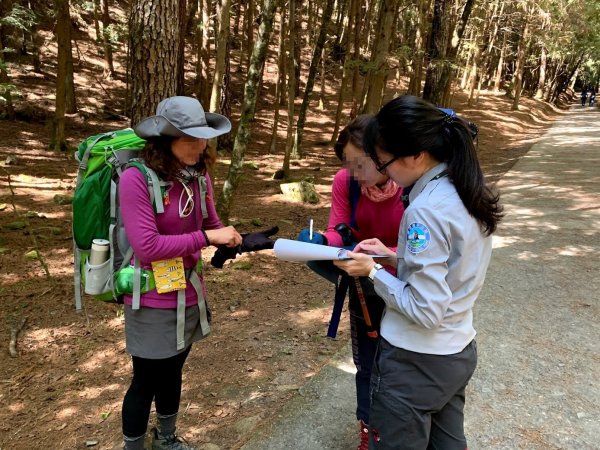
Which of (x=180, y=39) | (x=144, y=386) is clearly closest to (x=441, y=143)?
(x=144, y=386)

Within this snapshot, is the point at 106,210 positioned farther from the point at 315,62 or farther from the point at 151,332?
the point at 315,62

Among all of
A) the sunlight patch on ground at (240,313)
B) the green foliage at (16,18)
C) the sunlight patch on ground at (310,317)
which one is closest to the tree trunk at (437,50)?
the sunlight patch on ground at (310,317)

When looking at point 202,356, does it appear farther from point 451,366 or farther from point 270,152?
point 270,152

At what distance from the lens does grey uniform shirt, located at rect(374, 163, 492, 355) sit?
1515 millimetres

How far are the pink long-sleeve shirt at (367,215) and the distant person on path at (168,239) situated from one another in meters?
0.52

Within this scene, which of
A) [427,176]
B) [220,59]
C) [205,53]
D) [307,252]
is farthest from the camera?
[205,53]

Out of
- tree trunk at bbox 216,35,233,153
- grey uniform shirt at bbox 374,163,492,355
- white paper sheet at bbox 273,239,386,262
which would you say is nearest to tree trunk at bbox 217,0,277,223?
white paper sheet at bbox 273,239,386,262

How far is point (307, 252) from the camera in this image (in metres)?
1.91

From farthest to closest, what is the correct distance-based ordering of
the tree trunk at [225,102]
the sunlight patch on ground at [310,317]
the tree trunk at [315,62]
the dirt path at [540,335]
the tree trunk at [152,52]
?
1. the tree trunk at [225,102]
2. the tree trunk at [315,62]
3. the sunlight patch on ground at [310,317]
4. the tree trunk at [152,52]
5. the dirt path at [540,335]

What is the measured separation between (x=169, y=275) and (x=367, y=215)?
991mm

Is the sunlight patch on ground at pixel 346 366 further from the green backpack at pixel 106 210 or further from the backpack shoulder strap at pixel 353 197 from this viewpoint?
the green backpack at pixel 106 210

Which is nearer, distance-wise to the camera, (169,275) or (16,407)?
(169,275)

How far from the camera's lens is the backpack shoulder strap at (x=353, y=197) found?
229 centimetres

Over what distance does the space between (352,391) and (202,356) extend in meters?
1.48
